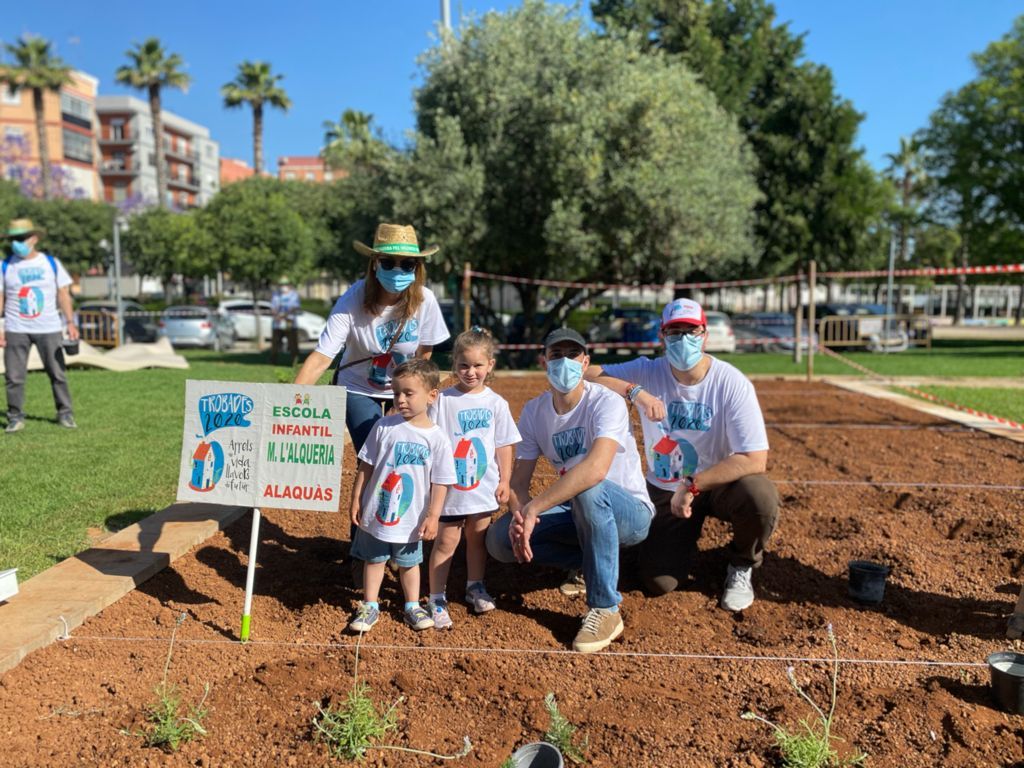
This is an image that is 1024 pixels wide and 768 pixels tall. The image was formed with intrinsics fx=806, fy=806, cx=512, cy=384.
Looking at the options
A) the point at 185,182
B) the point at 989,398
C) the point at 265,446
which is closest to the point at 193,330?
the point at 989,398

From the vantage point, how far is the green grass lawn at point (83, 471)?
446cm

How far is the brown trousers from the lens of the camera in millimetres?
3701

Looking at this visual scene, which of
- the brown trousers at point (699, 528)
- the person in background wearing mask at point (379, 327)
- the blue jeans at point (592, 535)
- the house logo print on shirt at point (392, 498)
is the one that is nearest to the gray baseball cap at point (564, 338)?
the blue jeans at point (592, 535)

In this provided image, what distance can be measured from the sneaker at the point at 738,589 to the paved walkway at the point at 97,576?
275 cm

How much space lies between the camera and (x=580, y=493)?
342cm

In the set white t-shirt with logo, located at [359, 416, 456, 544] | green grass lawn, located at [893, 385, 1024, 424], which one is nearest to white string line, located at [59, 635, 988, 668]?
A: white t-shirt with logo, located at [359, 416, 456, 544]

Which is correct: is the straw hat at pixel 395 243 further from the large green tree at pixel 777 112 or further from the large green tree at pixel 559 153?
A: the large green tree at pixel 777 112

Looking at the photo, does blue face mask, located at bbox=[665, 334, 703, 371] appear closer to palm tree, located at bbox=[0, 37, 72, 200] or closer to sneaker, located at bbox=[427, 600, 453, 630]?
sneaker, located at bbox=[427, 600, 453, 630]

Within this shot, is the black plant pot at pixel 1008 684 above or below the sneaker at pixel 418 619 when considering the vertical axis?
above

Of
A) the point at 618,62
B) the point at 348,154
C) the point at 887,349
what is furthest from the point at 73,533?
the point at 887,349

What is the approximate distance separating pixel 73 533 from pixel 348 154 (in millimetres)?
17065

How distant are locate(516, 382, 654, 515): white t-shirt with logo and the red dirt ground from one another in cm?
65

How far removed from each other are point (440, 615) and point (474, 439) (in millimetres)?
773

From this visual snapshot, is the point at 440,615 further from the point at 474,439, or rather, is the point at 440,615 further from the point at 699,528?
the point at 699,528
